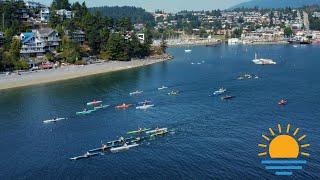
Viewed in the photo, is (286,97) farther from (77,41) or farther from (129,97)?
(77,41)

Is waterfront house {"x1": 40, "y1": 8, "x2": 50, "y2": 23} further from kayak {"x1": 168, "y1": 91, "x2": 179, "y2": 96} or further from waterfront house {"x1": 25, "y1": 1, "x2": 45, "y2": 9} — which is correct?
kayak {"x1": 168, "y1": 91, "x2": 179, "y2": 96}

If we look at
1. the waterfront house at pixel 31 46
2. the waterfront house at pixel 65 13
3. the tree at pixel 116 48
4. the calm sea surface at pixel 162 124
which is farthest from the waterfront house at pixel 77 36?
the calm sea surface at pixel 162 124

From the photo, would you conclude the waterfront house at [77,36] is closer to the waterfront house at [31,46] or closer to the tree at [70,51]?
the tree at [70,51]

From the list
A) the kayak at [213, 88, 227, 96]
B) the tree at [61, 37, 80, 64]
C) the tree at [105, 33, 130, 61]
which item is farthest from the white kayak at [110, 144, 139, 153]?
the tree at [105, 33, 130, 61]

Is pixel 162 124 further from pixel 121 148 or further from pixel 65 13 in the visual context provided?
pixel 65 13

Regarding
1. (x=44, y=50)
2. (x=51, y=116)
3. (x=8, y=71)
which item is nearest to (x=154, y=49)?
(x=44, y=50)

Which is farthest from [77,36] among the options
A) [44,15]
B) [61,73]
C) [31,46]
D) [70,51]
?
[61,73]
